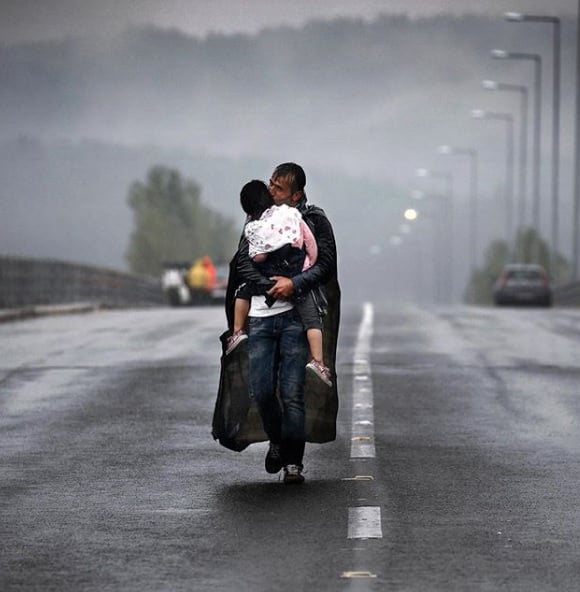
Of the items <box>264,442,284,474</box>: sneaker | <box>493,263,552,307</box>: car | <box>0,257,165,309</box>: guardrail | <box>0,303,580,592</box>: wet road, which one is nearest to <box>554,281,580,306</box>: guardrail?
<box>493,263,552,307</box>: car

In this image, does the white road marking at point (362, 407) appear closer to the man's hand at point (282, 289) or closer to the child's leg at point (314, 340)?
the child's leg at point (314, 340)

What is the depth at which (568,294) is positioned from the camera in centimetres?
6059

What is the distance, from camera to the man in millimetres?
9359

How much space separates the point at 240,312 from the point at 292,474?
2.91 ft

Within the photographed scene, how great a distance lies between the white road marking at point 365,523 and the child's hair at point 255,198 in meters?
1.69

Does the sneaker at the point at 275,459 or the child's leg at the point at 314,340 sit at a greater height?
the child's leg at the point at 314,340

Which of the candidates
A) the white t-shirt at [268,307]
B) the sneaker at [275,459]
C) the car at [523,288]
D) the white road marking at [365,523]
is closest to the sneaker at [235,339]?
the white t-shirt at [268,307]

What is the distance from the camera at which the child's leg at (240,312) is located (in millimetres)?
9445

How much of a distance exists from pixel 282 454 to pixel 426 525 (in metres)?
1.59

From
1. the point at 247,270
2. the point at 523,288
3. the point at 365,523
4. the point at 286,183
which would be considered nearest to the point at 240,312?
the point at 247,270

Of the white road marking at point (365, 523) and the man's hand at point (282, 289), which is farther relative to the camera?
the man's hand at point (282, 289)

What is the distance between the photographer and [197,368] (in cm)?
1733

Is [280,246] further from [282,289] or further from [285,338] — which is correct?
[285,338]

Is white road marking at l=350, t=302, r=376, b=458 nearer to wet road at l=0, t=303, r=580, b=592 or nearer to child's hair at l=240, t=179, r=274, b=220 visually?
wet road at l=0, t=303, r=580, b=592
